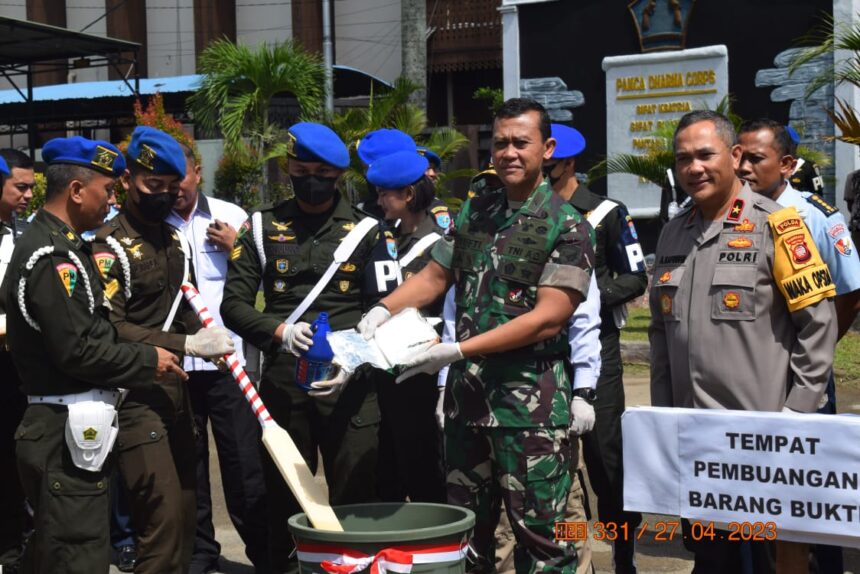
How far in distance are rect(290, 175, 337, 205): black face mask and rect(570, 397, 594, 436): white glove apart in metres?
1.50

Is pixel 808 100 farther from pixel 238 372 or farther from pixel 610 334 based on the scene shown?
pixel 238 372

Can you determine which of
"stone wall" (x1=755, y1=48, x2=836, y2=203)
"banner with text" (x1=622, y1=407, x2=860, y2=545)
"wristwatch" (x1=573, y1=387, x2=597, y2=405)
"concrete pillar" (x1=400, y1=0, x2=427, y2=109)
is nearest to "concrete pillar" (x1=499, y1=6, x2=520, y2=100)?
"stone wall" (x1=755, y1=48, x2=836, y2=203)

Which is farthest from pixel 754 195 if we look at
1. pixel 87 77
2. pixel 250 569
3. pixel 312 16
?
pixel 87 77

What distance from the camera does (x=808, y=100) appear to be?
15.0m

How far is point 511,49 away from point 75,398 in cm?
1393

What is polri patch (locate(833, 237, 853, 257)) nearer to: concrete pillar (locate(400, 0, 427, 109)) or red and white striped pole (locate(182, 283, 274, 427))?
red and white striped pole (locate(182, 283, 274, 427))

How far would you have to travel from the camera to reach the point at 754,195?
4594 millimetres

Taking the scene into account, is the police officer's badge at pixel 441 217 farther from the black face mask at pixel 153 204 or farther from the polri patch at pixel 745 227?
the polri patch at pixel 745 227

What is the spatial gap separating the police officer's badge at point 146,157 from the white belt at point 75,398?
41.1 inches

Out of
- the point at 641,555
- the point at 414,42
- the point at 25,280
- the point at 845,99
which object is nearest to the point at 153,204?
the point at 25,280

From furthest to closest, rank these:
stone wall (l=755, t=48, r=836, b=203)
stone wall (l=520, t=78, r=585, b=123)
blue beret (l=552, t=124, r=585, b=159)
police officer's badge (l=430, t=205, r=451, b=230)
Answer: stone wall (l=520, t=78, r=585, b=123), stone wall (l=755, t=48, r=836, b=203), police officer's badge (l=430, t=205, r=451, b=230), blue beret (l=552, t=124, r=585, b=159)

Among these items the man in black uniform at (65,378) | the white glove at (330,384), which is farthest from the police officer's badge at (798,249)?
the man in black uniform at (65,378)

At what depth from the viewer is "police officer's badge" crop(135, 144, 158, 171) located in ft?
16.7

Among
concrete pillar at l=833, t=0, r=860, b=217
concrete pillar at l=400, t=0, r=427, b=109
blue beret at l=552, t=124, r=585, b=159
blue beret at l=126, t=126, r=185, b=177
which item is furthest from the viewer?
concrete pillar at l=400, t=0, r=427, b=109
